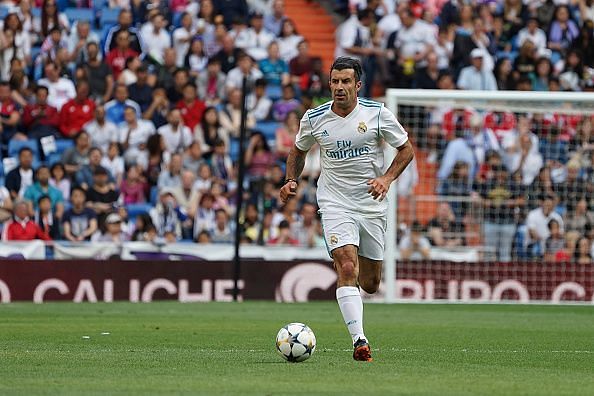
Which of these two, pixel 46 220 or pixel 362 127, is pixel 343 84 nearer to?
pixel 362 127

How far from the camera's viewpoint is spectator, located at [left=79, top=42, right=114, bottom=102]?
80.5 ft

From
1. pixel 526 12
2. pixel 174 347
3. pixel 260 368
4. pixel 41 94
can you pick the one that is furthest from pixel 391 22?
pixel 260 368

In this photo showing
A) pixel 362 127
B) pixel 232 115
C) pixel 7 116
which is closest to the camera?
pixel 362 127

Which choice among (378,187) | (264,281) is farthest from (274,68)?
(378,187)

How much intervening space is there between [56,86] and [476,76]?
8.07 metres

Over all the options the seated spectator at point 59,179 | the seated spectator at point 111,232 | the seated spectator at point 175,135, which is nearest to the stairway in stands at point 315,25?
the seated spectator at point 175,135

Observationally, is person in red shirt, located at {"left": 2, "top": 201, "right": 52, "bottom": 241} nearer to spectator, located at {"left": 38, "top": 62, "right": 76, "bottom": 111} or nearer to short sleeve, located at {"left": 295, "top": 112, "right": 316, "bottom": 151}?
spectator, located at {"left": 38, "top": 62, "right": 76, "bottom": 111}

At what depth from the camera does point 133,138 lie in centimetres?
2394

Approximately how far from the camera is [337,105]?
1150 cm

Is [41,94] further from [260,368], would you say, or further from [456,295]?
[260,368]

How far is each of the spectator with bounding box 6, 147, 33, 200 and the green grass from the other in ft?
10.1

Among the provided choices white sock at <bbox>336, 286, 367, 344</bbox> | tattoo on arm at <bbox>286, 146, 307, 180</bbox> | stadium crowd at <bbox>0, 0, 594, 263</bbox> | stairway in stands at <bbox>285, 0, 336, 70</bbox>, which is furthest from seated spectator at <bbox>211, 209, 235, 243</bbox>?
white sock at <bbox>336, 286, 367, 344</bbox>

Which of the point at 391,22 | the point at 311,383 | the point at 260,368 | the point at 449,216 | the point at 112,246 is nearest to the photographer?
the point at 311,383

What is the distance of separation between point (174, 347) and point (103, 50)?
1392 centimetres
